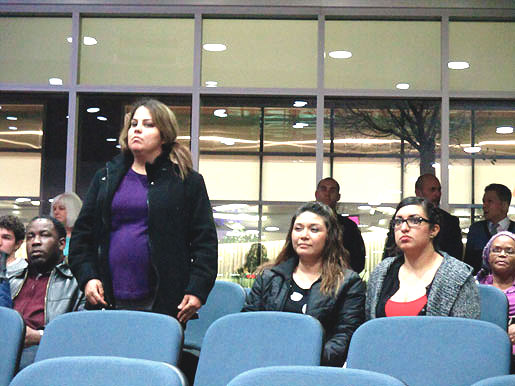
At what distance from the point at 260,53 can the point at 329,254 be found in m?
3.08

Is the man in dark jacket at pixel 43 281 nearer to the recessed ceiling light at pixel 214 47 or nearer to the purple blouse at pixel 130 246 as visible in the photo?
the purple blouse at pixel 130 246

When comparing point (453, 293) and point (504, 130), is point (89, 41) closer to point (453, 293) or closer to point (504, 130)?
point (504, 130)

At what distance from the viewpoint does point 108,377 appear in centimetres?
220

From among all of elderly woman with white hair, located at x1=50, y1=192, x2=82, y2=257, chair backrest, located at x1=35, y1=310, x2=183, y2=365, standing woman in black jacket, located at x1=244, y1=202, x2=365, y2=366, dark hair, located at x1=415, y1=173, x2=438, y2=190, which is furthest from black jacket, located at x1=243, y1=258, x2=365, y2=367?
dark hair, located at x1=415, y1=173, x2=438, y2=190

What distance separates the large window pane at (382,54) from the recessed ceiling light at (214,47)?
0.84 meters

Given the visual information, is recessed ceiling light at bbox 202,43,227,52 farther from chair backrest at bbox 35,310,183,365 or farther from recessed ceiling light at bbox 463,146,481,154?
chair backrest at bbox 35,310,183,365

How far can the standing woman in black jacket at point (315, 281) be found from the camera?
3850 mm

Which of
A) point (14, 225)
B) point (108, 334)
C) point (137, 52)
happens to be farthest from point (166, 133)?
point (137, 52)

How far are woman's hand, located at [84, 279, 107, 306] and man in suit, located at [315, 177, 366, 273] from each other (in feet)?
8.06

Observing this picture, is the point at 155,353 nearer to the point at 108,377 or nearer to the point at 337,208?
the point at 108,377

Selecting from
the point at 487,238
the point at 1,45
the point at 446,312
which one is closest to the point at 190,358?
the point at 446,312

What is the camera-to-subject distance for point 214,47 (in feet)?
22.3

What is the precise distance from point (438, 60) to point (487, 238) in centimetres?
168

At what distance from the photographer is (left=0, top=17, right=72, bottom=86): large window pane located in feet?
22.3
